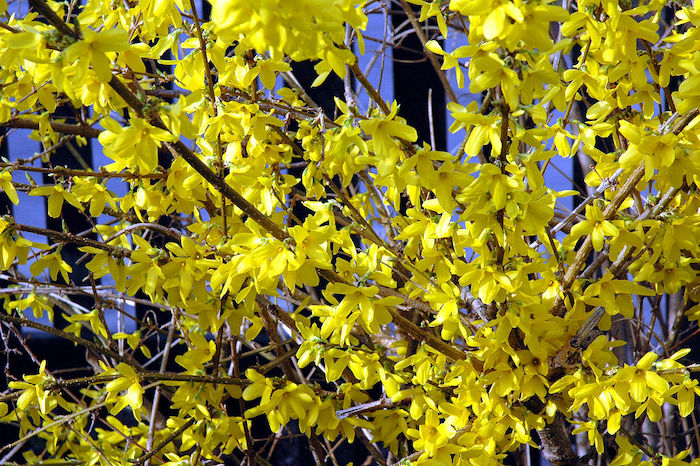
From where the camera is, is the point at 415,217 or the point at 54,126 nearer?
the point at 415,217

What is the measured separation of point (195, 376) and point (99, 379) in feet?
0.54

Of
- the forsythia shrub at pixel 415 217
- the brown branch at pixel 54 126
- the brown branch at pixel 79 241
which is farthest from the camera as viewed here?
the brown branch at pixel 54 126

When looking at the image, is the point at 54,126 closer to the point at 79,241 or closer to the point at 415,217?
the point at 79,241

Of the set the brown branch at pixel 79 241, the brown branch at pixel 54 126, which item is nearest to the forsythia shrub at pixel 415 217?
the brown branch at pixel 79 241

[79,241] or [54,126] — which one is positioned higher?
[54,126]

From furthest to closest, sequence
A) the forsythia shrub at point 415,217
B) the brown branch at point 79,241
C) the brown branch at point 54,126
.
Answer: the brown branch at point 54,126 → the brown branch at point 79,241 → the forsythia shrub at point 415,217

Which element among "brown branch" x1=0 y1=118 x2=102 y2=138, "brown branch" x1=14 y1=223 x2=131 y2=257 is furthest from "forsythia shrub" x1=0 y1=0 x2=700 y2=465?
"brown branch" x1=0 y1=118 x2=102 y2=138

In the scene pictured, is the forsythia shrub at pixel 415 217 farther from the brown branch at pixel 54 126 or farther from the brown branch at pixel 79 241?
the brown branch at pixel 54 126

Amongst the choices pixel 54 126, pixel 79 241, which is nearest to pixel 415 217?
pixel 79 241

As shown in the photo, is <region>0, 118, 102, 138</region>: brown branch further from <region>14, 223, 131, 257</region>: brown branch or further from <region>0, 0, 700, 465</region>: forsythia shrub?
<region>14, 223, 131, 257</region>: brown branch

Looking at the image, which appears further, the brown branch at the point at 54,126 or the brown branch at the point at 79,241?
the brown branch at the point at 54,126

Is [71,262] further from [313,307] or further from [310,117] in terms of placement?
[313,307]

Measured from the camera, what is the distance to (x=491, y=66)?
29.2 inches

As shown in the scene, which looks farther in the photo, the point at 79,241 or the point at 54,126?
the point at 54,126
